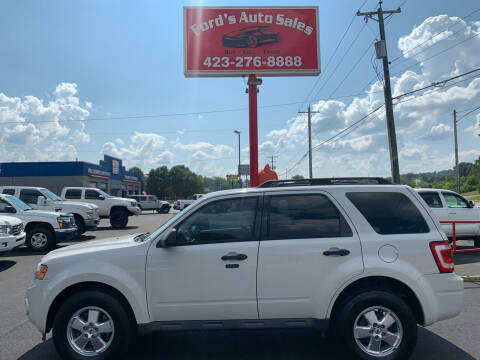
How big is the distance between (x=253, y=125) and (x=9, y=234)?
12049 mm

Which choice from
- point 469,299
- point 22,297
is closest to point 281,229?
point 469,299

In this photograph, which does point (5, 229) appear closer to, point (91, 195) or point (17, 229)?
point (17, 229)

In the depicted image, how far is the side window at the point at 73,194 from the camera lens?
19462 mm

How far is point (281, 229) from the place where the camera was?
3.91m

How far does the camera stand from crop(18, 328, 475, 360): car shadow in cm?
397

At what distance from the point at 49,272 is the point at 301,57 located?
16636mm

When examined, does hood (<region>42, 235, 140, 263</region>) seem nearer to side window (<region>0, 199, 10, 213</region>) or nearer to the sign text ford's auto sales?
side window (<region>0, 199, 10, 213</region>)

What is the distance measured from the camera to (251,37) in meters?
18.1

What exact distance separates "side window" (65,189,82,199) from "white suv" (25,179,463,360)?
1703cm

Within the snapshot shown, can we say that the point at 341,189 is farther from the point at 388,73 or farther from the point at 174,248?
the point at 388,73

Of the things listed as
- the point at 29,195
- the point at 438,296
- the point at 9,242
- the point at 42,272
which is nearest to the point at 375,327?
the point at 438,296

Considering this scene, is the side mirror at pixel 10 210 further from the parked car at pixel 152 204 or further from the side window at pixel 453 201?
the parked car at pixel 152 204

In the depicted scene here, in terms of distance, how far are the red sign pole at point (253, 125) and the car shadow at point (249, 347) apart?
1376 centimetres

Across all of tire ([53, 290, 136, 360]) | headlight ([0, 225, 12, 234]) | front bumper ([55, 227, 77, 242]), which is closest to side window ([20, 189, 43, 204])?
front bumper ([55, 227, 77, 242])
